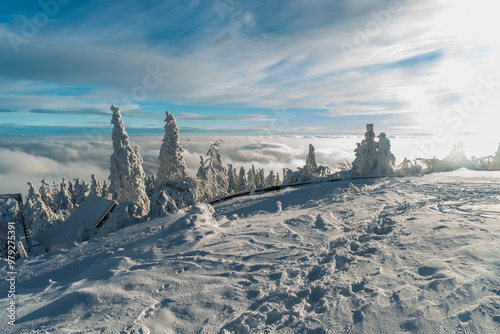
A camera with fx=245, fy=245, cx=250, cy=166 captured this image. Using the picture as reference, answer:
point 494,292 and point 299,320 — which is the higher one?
point 494,292

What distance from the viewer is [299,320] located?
11.1ft

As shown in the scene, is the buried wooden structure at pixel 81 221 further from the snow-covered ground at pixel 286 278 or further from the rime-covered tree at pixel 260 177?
the rime-covered tree at pixel 260 177

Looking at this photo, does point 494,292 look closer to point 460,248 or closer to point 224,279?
point 460,248

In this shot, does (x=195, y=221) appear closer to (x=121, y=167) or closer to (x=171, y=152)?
(x=121, y=167)

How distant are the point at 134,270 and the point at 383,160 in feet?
57.0

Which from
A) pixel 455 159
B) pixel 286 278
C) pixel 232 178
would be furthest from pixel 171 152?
pixel 232 178

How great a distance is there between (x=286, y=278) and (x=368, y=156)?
15731 mm

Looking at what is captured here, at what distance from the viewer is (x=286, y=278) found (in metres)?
4.27

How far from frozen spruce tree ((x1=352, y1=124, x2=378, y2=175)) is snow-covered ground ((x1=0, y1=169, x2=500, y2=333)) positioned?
10.7 metres

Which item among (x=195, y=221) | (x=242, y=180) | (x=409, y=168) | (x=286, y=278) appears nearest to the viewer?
(x=286, y=278)

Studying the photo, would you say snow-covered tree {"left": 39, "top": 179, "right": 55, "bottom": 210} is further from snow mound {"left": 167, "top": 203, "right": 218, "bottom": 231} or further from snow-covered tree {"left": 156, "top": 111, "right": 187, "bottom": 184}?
snow mound {"left": 167, "top": 203, "right": 218, "bottom": 231}

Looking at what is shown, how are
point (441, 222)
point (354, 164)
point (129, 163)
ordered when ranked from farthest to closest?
point (129, 163) → point (354, 164) → point (441, 222)

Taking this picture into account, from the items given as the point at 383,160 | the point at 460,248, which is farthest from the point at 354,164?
the point at 460,248

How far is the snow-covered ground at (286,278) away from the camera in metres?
3.27
